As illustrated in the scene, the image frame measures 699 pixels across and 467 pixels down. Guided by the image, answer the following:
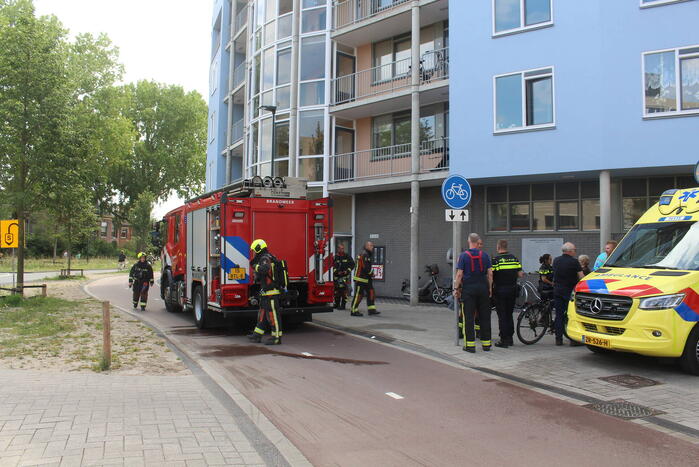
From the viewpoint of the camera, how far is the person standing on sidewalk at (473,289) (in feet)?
29.0

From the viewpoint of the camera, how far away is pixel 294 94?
21156mm

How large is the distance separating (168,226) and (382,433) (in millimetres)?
11814

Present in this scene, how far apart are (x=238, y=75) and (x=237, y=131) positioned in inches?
117

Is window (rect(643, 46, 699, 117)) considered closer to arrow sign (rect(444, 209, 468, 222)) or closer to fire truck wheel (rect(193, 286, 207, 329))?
arrow sign (rect(444, 209, 468, 222))

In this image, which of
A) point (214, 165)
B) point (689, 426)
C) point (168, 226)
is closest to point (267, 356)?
point (689, 426)

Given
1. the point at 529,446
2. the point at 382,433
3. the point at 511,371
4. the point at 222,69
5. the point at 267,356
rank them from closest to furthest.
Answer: the point at 529,446 < the point at 382,433 < the point at 511,371 < the point at 267,356 < the point at 222,69

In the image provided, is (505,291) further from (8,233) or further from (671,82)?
(8,233)

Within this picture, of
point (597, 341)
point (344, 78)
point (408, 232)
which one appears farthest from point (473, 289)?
point (344, 78)

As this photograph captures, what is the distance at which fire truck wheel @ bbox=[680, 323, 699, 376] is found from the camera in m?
7.01

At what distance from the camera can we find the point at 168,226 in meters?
15.3

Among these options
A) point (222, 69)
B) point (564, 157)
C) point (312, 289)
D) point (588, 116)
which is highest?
point (222, 69)

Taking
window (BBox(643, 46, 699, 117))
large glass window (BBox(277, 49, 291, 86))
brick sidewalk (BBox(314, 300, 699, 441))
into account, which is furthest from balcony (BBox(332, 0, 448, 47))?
brick sidewalk (BBox(314, 300, 699, 441))

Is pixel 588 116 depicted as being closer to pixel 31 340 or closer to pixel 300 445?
pixel 300 445

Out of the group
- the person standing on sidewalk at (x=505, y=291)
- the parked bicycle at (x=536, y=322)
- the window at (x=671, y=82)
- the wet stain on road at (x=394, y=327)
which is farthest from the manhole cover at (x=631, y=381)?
the window at (x=671, y=82)
